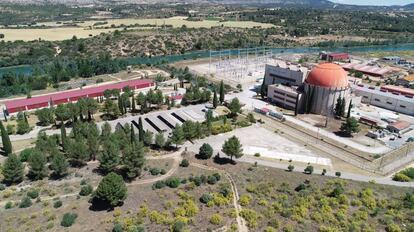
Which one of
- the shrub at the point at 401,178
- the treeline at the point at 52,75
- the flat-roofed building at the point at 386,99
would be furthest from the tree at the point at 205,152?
the treeline at the point at 52,75

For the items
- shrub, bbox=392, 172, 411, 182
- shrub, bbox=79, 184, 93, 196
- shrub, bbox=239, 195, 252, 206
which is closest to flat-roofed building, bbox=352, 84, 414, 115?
shrub, bbox=392, 172, 411, 182

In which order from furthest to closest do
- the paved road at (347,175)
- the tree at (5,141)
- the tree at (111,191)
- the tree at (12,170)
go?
the tree at (5,141)
the paved road at (347,175)
the tree at (12,170)
the tree at (111,191)

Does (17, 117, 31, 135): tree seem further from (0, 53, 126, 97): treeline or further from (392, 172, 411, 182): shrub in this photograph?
(392, 172, 411, 182): shrub

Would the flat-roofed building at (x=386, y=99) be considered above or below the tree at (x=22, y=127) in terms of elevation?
above

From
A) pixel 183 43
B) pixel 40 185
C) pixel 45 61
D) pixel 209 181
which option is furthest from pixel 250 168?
pixel 183 43

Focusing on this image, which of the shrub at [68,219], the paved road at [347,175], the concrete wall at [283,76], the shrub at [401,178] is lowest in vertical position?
the paved road at [347,175]

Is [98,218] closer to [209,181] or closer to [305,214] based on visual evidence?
[209,181]

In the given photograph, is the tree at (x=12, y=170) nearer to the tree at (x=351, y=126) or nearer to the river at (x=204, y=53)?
the tree at (x=351, y=126)
